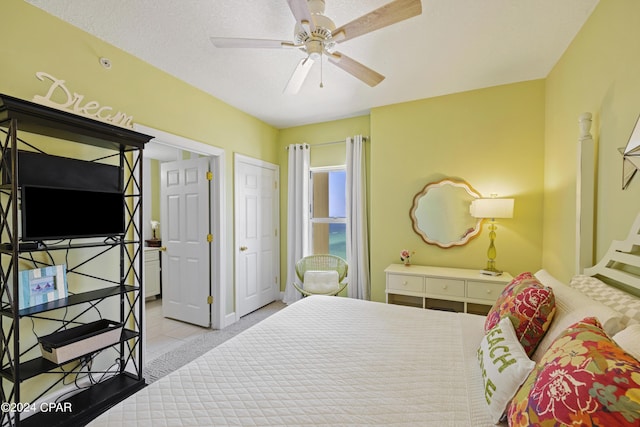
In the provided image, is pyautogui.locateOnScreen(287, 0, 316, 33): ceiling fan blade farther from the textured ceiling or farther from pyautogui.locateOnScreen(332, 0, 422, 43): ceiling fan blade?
the textured ceiling

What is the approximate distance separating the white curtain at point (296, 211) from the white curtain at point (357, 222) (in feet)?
2.29

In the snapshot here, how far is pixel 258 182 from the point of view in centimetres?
380

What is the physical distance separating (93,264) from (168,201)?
153cm

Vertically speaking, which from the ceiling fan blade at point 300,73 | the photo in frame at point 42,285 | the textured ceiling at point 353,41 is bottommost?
the photo in frame at point 42,285

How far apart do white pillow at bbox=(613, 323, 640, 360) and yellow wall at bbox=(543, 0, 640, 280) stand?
0.81 meters

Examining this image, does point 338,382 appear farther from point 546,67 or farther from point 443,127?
point 546,67

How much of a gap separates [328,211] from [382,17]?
9.07ft

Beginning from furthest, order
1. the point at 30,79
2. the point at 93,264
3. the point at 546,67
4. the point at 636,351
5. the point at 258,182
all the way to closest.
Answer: the point at 258,182
the point at 546,67
the point at 93,264
the point at 30,79
the point at 636,351

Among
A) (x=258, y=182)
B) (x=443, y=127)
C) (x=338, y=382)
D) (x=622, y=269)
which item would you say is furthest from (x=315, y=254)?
(x=622, y=269)

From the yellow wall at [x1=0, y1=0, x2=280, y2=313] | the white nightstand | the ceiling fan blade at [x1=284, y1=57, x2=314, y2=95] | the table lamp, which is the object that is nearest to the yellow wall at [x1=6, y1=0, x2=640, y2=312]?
the yellow wall at [x1=0, y1=0, x2=280, y2=313]

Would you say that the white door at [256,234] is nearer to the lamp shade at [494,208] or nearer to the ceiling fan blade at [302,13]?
the ceiling fan blade at [302,13]

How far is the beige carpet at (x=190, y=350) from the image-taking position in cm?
234

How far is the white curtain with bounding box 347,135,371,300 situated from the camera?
3.48 meters

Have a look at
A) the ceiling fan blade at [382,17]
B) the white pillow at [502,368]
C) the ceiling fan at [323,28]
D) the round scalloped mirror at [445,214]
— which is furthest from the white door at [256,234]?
the white pillow at [502,368]
